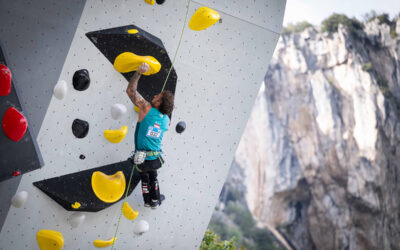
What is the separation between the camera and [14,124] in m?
2.27

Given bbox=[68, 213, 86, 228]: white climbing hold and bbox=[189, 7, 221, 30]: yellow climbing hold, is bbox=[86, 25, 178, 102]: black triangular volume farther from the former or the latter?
bbox=[68, 213, 86, 228]: white climbing hold

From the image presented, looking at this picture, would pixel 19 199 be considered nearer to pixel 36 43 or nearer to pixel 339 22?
pixel 36 43

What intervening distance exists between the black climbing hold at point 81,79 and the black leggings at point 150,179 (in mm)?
825

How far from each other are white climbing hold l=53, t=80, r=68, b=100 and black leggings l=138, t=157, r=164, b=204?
87 centimetres

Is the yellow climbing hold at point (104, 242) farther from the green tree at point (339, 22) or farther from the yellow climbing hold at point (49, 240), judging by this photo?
the green tree at point (339, 22)

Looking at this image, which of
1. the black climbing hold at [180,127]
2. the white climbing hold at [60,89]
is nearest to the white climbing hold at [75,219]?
the white climbing hold at [60,89]

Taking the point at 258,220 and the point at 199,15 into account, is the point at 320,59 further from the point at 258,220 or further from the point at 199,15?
the point at 199,15

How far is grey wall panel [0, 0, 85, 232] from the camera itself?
2.57 m

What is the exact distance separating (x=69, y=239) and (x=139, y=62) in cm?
167

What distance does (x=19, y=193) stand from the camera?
2.56m

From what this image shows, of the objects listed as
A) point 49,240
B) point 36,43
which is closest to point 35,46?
point 36,43

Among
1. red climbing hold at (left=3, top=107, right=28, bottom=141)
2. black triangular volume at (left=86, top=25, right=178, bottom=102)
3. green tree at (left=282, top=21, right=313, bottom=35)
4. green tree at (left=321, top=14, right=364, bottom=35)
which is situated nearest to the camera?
red climbing hold at (left=3, top=107, right=28, bottom=141)

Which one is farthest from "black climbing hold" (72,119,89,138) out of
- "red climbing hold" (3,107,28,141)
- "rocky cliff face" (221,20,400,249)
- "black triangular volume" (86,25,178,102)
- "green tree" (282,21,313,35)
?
"green tree" (282,21,313,35)

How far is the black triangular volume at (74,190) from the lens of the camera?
105 inches
